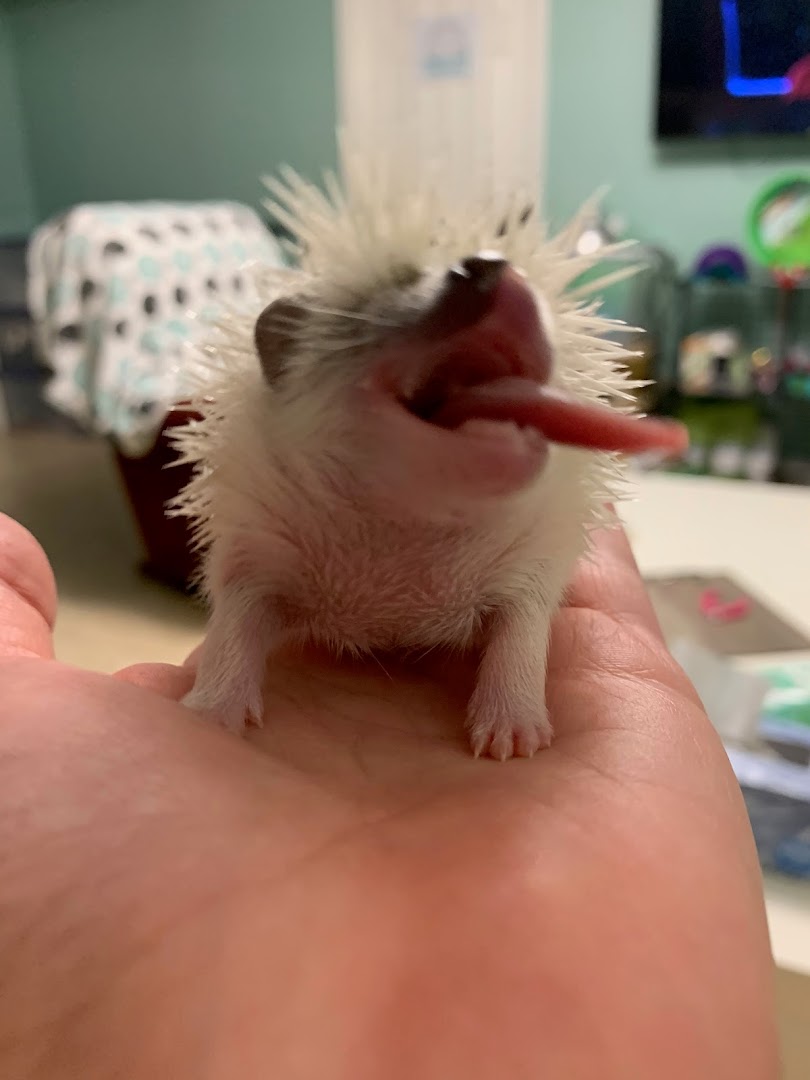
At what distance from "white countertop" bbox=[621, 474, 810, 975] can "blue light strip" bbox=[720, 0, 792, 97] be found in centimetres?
151

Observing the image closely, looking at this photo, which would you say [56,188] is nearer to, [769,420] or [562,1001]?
[769,420]

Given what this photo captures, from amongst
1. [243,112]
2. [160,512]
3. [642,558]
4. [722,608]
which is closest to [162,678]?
[722,608]

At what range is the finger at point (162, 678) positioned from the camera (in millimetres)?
858

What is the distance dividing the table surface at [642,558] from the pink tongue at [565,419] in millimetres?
639

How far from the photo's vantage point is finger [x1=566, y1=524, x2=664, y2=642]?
3.31 feet

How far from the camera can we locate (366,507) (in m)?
0.73

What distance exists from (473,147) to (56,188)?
8.01ft

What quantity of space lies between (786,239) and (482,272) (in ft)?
9.11

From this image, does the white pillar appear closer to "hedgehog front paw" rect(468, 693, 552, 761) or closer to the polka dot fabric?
the polka dot fabric

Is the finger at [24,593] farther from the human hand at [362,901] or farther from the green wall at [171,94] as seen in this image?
the green wall at [171,94]

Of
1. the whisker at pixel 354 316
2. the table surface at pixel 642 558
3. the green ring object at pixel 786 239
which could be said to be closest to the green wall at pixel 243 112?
the green ring object at pixel 786 239

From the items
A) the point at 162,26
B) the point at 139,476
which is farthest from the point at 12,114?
the point at 139,476

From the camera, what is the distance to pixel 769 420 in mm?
3221

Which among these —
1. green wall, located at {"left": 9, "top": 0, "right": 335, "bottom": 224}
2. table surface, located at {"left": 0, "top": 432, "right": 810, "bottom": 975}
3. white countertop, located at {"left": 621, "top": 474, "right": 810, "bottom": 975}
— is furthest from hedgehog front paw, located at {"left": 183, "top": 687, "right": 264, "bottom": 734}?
green wall, located at {"left": 9, "top": 0, "right": 335, "bottom": 224}
